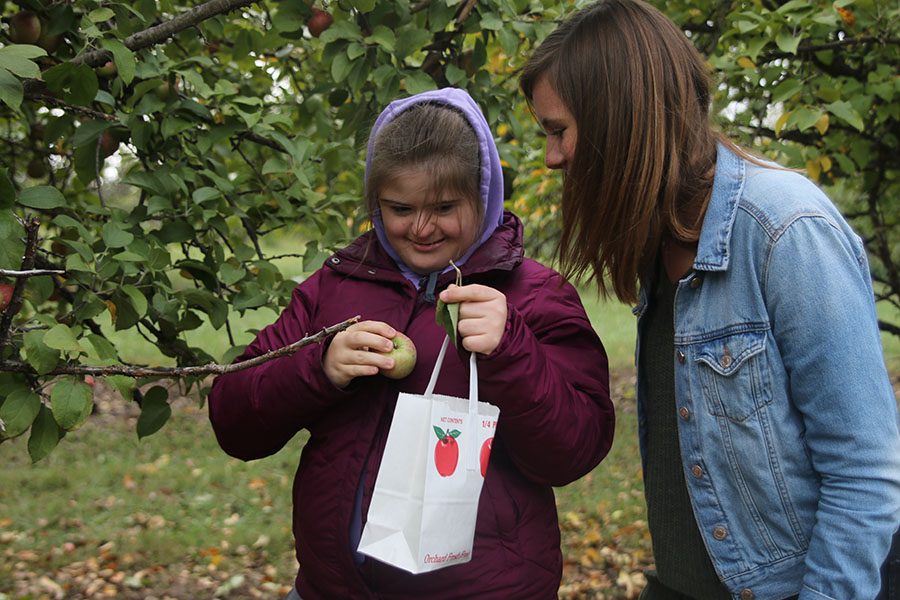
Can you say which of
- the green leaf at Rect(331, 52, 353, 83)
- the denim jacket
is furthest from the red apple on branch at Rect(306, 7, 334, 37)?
the denim jacket

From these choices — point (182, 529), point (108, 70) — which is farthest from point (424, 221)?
point (182, 529)

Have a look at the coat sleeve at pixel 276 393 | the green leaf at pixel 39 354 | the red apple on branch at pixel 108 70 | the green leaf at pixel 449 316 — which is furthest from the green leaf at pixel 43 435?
the red apple on branch at pixel 108 70

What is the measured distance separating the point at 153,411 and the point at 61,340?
1.74ft

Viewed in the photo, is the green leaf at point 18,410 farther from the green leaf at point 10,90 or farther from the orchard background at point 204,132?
the green leaf at point 10,90

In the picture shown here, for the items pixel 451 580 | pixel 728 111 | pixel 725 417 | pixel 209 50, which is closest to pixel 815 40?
pixel 728 111

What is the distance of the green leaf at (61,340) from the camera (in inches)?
57.2

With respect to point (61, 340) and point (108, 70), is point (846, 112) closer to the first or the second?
point (108, 70)

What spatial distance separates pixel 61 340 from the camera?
1.47 m

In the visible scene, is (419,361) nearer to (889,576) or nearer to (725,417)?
(725,417)

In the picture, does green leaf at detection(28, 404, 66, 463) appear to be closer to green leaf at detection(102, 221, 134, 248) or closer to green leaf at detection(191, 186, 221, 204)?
green leaf at detection(102, 221, 134, 248)

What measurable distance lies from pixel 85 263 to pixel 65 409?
1.50ft

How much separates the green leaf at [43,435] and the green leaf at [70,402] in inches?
3.7

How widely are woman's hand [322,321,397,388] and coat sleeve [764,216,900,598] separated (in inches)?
23.4

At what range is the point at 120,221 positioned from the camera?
2.04 metres
